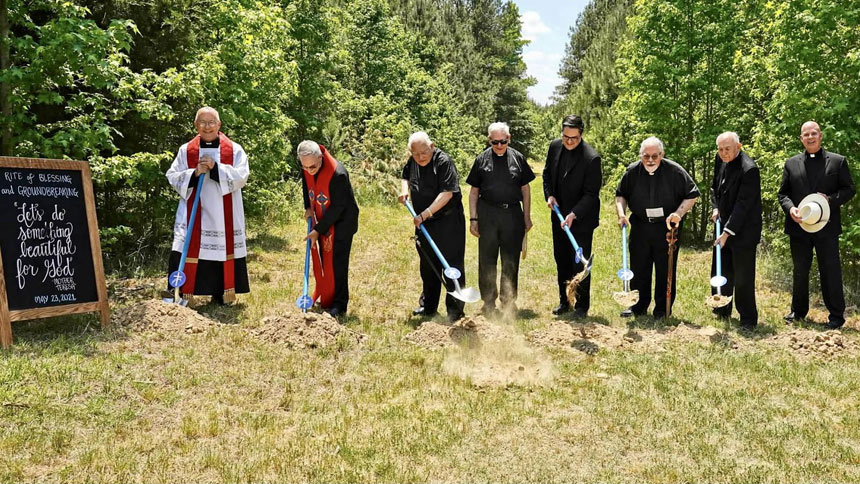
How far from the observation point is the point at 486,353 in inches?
222

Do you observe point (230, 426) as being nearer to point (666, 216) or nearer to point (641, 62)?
point (666, 216)

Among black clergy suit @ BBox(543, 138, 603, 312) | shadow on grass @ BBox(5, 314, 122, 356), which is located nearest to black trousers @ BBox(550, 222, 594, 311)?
black clergy suit @ BBox(543, 138, 603, 312)

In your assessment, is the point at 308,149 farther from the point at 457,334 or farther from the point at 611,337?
the point at 611,337

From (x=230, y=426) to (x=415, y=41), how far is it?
35185 millimetres

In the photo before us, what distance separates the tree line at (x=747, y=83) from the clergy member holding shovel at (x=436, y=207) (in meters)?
5.30

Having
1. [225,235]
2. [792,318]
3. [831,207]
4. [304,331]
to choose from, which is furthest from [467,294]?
[831,207]

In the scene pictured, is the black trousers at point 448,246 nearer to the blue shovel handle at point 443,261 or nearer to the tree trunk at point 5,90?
the blue shovel handle at point 443,261

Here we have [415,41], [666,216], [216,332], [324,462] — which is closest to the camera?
[324,462]

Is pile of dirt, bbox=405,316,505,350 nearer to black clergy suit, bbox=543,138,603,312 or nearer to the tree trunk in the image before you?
black clergy suit, bbox=543,138,603,312

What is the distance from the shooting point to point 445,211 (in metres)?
6.70

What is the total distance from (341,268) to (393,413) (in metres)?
2.67

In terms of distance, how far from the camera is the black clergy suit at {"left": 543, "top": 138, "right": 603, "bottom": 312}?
6.71m

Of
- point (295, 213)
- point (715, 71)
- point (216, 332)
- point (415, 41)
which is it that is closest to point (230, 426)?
point (216, 332)

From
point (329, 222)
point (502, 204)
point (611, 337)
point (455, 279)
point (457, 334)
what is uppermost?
point (502, 204)
